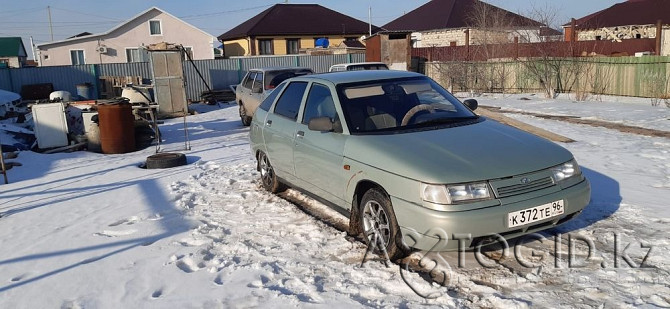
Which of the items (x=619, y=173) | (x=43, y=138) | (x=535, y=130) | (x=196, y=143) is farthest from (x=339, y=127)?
(x=43, y=138)

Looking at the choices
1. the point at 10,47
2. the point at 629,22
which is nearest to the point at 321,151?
the point at 629,22

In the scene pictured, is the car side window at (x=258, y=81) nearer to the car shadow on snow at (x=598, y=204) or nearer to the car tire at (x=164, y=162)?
the car tire at (x=164, y=162)

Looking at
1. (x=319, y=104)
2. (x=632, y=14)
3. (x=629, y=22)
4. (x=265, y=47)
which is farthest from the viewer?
(x=265, y=47)

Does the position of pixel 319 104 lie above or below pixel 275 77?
below

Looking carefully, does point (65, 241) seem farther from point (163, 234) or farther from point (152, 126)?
point (152, 126)

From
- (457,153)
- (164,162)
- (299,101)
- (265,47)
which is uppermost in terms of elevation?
(265,47)

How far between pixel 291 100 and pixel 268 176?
1.25 metres

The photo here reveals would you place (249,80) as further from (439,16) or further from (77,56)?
(77,56)

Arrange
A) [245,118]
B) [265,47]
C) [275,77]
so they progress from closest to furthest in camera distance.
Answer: [275,77] < [245,118] < [265,47]

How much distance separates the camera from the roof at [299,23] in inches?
1666

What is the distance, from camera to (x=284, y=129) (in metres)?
5.96

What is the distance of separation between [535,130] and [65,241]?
8033mm

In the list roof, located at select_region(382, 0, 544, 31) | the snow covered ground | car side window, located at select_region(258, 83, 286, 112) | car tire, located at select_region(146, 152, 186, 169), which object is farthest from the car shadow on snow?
roof, located at select_region(382, 0, 544, 31)

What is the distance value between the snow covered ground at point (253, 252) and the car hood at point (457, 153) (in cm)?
81
